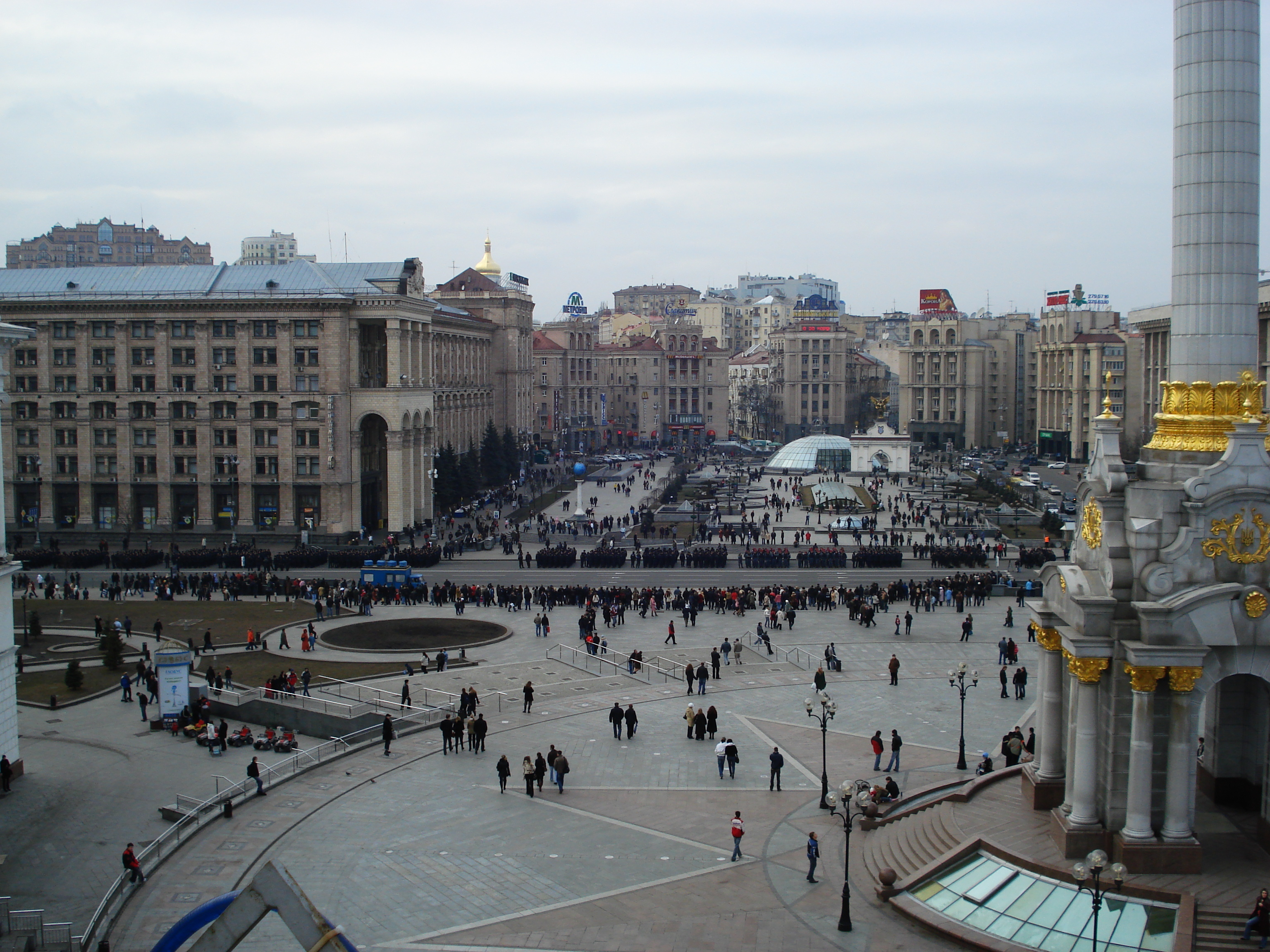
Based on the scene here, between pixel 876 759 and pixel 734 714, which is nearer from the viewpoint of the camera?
pixel 876 759

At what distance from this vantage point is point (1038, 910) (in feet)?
64.3

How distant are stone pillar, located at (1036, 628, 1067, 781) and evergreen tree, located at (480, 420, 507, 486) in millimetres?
81175

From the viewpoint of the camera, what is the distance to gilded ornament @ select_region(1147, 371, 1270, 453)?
2123 centimetres

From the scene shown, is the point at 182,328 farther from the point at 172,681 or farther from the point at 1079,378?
the point at 1079,378

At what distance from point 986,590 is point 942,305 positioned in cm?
11744

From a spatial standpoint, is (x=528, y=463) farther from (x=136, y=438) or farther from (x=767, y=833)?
(x=767, y=833)

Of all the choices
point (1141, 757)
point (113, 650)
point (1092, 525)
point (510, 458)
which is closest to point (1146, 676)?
point (1141, 757)

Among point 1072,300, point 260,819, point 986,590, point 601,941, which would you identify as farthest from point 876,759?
point 1072,300

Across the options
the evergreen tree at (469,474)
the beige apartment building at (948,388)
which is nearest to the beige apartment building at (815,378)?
the beige apartment building at (948,388)

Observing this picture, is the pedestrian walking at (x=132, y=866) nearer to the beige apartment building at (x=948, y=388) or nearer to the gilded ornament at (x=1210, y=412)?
the gilded ornament at (x=1210, y=412)

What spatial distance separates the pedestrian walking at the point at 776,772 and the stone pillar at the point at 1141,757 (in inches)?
341

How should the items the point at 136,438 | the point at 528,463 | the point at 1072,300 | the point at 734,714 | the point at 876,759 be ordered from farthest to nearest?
the point at 1072,300 < the point at 528,463 < the point at 136,438 < the point at 734,714 < the point at 876,759

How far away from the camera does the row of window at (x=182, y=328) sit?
70375mm

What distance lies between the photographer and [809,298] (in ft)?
563
